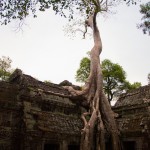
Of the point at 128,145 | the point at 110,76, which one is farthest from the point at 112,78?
the point at 128,145

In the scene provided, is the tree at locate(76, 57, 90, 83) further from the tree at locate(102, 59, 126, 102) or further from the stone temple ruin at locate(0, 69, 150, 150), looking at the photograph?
the stone temple ruin at locate(0, 69, 150, 150)

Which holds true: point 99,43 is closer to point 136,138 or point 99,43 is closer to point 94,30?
point 94,30

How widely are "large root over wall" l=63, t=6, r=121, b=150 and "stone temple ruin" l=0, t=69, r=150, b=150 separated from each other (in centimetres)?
83

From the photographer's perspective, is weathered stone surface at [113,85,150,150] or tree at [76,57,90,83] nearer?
weathered stone surface at [113,85,150,150]

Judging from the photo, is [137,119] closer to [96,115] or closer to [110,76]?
[96,115]

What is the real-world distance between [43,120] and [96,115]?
115 inches

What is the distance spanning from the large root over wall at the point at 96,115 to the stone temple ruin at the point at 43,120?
832 millimetres

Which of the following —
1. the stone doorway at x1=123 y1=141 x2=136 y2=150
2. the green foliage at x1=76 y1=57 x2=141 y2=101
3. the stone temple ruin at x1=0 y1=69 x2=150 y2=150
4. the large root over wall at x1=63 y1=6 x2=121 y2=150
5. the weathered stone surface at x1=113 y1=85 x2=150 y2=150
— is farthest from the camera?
the green foliage at x1=76 y1=57 x2=141 y2=101

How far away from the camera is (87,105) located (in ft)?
38.7

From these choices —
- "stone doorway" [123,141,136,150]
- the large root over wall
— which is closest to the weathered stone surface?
"stone doorway" [123,141,136,150]

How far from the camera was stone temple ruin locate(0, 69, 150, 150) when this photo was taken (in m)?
11.3

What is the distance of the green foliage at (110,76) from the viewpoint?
30.5 meters

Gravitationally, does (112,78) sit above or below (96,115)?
above

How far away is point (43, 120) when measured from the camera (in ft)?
39.9
